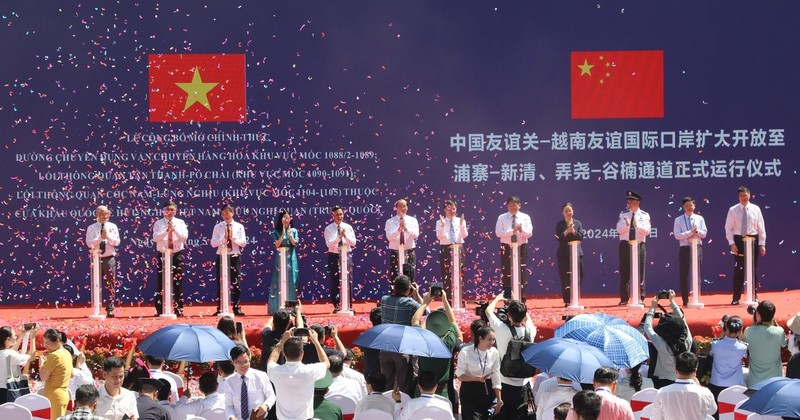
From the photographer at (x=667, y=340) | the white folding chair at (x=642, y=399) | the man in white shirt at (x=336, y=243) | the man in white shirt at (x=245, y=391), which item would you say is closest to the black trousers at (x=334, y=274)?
the man in white shirt at (x=336, y=243)

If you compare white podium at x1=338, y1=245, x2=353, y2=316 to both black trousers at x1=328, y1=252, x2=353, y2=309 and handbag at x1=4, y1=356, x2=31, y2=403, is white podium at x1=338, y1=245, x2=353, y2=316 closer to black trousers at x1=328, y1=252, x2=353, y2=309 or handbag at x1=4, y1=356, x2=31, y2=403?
black trousers at x1=328, y1=252, x2=353, y2=309

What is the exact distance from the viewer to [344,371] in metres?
7.69

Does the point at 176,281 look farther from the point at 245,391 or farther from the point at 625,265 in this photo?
the point at 245,391

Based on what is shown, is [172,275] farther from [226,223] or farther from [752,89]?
→ [752,89]

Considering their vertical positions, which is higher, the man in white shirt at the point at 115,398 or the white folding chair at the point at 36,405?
the man in white shirt at the point at 115,398

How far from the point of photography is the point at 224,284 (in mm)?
12555

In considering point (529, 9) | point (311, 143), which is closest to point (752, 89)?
point (529, 9)

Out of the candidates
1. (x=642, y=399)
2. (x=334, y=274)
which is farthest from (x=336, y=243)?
(x=642, y=399)

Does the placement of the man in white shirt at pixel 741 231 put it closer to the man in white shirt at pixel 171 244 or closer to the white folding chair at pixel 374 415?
the man in white shirt at pixel 171 244

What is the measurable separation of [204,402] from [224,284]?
5885mm

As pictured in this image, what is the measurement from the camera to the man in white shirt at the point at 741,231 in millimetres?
13156

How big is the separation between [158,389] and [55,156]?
837cm

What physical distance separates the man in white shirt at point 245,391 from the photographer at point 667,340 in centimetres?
265

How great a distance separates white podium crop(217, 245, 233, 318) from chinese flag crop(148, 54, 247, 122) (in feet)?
7.45
